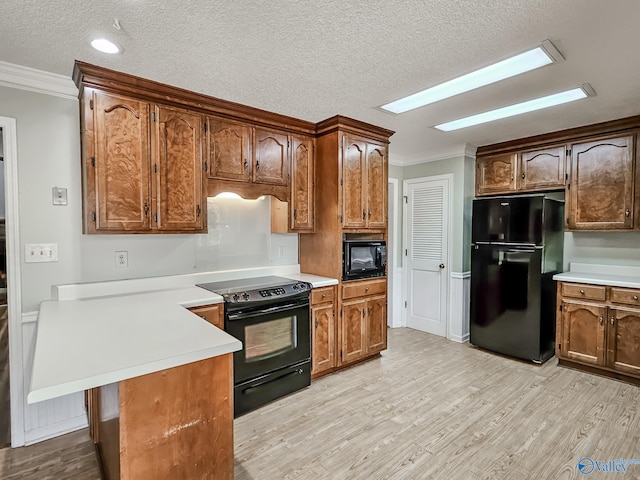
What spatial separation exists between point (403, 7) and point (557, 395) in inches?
127

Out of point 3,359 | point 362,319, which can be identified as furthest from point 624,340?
point 3,359

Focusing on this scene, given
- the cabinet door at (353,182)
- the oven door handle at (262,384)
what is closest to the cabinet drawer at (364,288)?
the cabinet door at (353,182)

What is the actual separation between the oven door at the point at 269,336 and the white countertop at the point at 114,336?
316 mm

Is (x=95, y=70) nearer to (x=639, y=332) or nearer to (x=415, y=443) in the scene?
(x=415, y=443)

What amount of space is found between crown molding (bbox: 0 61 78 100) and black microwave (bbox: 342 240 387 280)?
8.12 feet

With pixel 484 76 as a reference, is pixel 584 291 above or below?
below

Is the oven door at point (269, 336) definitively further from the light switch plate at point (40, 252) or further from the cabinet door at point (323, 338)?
the light switch plate at point (40, 252)

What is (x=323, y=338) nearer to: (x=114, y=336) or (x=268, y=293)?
(x=268, y=293)

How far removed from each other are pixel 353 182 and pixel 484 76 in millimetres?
1407

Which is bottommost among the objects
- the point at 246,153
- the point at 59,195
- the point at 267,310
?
the point at 267,310

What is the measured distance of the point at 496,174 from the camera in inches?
165

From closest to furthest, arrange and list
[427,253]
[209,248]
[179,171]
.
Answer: [179,171] < [209,248] < [427,253]

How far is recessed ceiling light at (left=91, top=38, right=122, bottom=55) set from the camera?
6.11 feet

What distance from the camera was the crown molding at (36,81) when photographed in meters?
2.17
